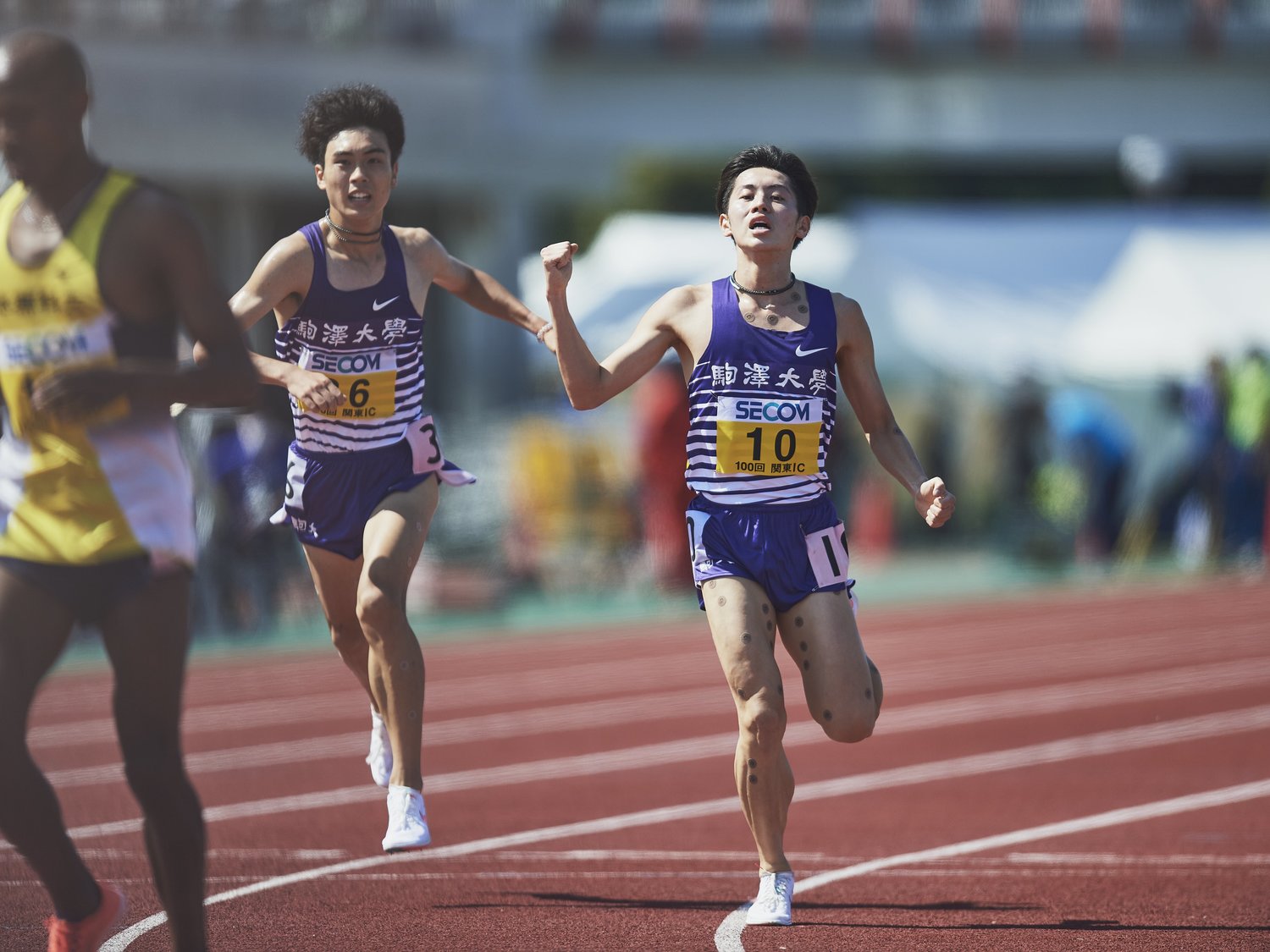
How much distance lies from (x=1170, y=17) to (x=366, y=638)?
3524 centimetres

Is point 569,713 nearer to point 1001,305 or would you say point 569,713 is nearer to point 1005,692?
point 1005,692

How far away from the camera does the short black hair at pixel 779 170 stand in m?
6.39

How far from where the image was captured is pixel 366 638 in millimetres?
6812

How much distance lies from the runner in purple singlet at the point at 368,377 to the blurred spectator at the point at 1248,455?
635 inches

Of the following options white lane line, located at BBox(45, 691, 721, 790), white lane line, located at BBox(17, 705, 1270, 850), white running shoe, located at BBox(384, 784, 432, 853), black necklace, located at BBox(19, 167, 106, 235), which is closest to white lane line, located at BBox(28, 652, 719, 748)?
white lane line, located at BBox(45, 691, 721, 790)

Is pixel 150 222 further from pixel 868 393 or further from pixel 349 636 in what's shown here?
pixel 349 636

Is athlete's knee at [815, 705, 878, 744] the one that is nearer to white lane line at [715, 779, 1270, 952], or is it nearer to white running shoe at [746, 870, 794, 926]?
white running shoe at [746, 870, 794, 926]

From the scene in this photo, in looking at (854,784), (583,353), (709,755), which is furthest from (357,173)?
(709,755)

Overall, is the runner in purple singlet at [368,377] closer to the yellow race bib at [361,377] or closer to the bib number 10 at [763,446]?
the yellow race bib at [361,377]

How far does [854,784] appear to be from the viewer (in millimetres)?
10234

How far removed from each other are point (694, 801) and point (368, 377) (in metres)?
3.56

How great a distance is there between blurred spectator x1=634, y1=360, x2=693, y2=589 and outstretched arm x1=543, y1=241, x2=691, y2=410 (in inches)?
480

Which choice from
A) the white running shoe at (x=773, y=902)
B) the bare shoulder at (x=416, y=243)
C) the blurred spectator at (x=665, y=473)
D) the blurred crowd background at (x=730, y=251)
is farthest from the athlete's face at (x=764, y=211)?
the blurred spectator at (x=665, y=473)

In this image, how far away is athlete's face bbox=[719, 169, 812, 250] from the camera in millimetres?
6250
